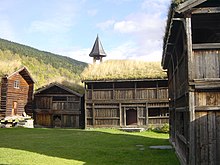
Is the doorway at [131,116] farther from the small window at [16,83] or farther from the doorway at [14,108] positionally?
the small window at [16,83]

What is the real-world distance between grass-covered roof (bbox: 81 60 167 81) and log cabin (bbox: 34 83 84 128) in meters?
3.88

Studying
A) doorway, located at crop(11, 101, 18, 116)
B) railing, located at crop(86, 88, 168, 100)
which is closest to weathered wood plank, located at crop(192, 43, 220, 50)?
railing, located at crop(86, 88, 168, 100)

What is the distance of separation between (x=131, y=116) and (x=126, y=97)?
252 centimetres

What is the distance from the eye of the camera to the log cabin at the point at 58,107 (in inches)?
1425

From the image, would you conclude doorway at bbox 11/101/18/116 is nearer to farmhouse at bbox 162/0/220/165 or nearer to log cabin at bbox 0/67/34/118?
log cabin at bbox 0/67/34/118

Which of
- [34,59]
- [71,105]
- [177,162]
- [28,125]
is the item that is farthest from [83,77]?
[34,59]

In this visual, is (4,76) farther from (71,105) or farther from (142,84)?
(142,84)

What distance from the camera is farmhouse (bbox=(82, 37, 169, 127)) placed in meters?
32.6

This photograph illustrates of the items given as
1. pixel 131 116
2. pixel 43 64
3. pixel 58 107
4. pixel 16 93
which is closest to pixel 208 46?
pixel 131 116

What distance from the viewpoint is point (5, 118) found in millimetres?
36438

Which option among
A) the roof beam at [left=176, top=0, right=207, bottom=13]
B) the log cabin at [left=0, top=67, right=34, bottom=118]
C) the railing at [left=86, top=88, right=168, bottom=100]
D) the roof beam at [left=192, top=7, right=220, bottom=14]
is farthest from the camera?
the log cabin at [left=0, top=67, right=34, bottom=118]

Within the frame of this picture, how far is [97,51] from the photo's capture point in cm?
5731

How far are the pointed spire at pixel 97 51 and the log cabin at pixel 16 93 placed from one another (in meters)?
18.2

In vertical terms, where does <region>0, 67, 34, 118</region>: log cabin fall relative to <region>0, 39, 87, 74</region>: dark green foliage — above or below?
below
